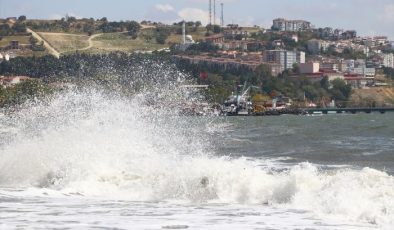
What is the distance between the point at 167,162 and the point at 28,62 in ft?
589

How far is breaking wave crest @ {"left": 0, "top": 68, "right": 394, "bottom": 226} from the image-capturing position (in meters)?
17.1

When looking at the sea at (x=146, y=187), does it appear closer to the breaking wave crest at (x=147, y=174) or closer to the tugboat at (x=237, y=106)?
the breaking wave crest at (x=147, y=174)

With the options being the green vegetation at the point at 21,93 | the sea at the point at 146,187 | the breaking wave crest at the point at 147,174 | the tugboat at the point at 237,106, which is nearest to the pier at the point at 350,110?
the tugboat at the point at 237,106

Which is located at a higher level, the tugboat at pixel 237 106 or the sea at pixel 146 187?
the sea at pixel 146 187

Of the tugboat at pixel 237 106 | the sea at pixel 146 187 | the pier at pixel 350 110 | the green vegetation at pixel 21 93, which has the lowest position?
the pier at pixel 350 110

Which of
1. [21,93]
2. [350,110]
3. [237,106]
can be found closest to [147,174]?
[21,93]

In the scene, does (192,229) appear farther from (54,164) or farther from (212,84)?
(212,84)

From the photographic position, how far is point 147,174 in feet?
69.2

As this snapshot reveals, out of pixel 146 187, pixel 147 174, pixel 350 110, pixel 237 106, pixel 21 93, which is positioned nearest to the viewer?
pixel 146 187

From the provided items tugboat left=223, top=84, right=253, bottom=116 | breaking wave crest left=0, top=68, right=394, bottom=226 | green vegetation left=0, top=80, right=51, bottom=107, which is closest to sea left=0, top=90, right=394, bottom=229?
breaking wave crest left=0, top=68, right=394, bottom=226

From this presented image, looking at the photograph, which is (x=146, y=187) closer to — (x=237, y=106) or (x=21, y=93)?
(x=21, y=93)

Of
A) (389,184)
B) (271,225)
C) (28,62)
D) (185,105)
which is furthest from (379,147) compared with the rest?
(28,62)

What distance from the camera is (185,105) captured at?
102m

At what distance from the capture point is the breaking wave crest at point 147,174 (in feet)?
56.2
